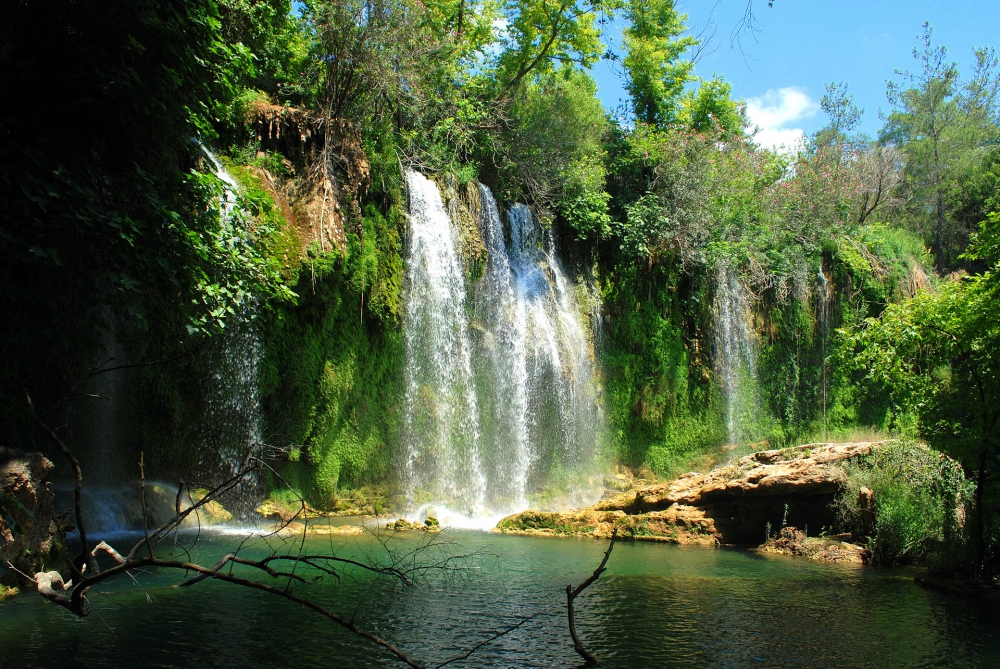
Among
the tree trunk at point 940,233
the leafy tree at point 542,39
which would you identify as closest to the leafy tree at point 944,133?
the tree trunk at point 940,233

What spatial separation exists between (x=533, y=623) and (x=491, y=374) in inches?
382

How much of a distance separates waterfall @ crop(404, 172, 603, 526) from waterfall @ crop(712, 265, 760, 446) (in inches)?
174

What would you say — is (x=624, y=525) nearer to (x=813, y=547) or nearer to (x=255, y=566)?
(x=813, y=547)

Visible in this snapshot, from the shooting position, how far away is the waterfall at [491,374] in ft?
49.6

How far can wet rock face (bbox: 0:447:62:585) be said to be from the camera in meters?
7.09

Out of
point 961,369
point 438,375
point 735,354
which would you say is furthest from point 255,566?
point 735,354

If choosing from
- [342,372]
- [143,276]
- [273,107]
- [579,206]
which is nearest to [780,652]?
[143,276]

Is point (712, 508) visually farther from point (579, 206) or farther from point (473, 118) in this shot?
point (473, 118)

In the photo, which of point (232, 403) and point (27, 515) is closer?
point (27, 515)

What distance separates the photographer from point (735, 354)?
2092 cm

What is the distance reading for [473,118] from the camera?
18281 mm

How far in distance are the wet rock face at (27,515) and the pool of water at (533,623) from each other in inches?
18.8

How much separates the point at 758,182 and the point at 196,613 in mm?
22028

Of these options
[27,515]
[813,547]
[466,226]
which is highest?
[466,226]
